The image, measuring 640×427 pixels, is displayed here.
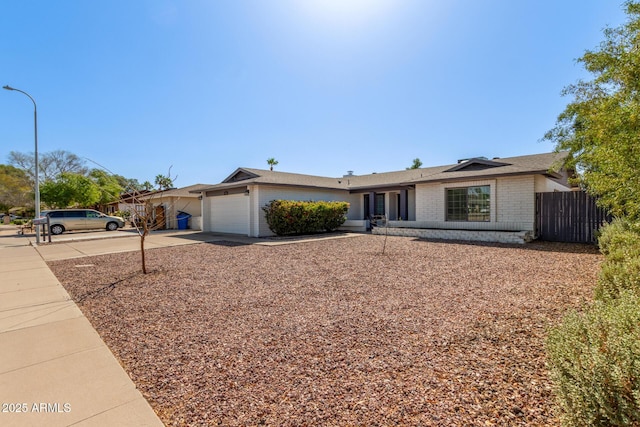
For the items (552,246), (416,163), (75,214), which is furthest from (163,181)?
(416,163)

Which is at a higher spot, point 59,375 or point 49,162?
point 49,162

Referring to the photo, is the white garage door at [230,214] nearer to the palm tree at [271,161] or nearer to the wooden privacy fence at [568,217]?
the palm tree at [271,161]

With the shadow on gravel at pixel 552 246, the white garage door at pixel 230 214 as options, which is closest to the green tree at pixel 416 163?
the white garage door at pixel 230 214

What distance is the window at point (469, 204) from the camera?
14.2 m

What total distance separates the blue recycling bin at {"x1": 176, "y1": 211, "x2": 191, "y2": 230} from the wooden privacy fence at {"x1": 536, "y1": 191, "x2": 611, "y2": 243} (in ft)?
71.9

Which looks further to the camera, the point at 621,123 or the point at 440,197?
the point at 440,197

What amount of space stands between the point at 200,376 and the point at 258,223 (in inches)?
512

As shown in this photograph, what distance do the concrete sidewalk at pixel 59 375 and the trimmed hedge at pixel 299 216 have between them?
406 inches

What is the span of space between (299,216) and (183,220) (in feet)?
38.6

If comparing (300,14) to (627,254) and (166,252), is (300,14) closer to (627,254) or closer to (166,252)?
(166,252)

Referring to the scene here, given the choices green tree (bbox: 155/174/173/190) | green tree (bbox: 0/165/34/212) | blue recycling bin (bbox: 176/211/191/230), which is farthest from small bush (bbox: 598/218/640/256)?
green tree (bbox: 0/165/34/212)

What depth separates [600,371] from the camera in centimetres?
163

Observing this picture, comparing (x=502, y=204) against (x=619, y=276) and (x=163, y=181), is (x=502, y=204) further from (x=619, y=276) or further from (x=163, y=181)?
(x=163, y=181)

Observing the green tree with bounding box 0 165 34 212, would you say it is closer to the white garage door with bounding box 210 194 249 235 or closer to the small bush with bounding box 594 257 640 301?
the white garage door with bounding box 210 194 249 235
